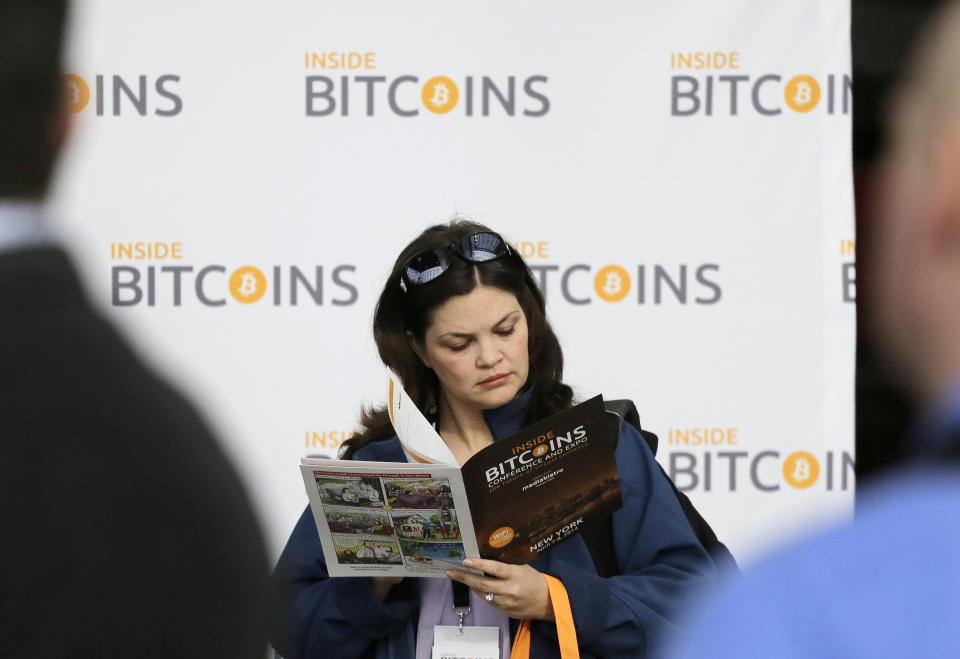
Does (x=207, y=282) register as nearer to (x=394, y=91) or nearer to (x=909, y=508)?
(x=394, y=91)

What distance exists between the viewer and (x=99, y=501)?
0.50 meters

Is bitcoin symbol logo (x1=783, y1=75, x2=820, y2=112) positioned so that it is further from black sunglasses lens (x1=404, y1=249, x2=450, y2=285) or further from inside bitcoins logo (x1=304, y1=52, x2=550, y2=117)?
black sunglasses lens (x1=404, y1=249, x2=450, y2=285)

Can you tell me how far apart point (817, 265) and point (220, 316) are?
2.01m

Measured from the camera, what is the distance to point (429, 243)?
7.44ft

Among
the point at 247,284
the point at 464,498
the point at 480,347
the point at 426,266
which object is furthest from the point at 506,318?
the point at 247,284

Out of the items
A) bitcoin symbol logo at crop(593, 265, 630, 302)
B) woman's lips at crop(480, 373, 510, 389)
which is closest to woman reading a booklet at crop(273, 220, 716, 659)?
woman's lips at crop(480, 373, 510, 389)

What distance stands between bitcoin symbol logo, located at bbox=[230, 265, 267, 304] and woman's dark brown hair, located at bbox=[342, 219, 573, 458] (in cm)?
144

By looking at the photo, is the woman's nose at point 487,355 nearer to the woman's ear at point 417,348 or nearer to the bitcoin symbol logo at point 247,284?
the woman's ear at point 417,348

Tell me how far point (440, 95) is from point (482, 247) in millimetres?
1617

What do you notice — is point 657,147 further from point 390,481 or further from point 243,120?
point 390,481

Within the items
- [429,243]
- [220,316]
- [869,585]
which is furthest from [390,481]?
[220,316]

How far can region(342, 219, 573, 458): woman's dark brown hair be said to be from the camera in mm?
2232

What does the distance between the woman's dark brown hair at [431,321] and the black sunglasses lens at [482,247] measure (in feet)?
0.05

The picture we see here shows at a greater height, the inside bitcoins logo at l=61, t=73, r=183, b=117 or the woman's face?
the inside bitcoins logo at l=61, t=73, r=183, b=117
